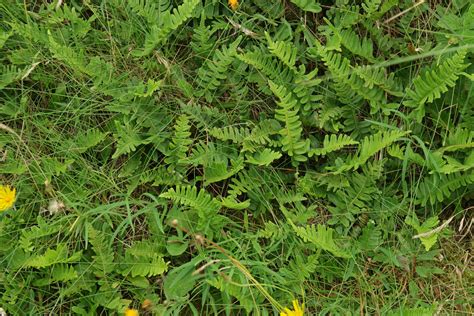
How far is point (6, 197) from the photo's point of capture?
2939 millimetres

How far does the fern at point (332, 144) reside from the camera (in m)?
2.86

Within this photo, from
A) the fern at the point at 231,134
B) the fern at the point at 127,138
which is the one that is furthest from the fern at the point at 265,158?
the fern at the point at 127,138

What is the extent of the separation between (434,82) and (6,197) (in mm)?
2031

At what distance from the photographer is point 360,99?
3012 mm

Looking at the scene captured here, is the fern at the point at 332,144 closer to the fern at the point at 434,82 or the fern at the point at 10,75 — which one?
the fern at the point at 434,82

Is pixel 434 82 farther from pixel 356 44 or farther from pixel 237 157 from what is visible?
pixel 237 157

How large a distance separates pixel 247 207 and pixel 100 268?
28.6 inches

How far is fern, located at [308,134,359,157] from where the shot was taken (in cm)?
286

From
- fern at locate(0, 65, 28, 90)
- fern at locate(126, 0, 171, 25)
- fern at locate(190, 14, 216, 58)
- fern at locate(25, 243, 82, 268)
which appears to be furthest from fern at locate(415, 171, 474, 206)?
fern at locate(0, 65, 28, 90)

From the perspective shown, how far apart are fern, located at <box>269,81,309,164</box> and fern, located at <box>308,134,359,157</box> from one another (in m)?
0.05

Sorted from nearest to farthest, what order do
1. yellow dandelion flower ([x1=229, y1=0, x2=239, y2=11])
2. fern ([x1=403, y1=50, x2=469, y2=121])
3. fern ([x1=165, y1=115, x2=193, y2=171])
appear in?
fern ([x1=403, y1=50, x2=469, y2=121]) → fern ([x1=165, y1=115, x2=193, y2=171]) → yellow dandelion flower ([x1=229, y1=0, x2=239, y2=11])

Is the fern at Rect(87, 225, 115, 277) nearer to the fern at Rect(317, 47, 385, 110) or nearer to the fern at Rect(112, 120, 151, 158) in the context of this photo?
the fern at Rect(112, 120, 151, 158)

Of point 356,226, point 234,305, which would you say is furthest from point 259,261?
point 356,226

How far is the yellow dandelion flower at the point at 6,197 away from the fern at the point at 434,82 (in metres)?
1.87
